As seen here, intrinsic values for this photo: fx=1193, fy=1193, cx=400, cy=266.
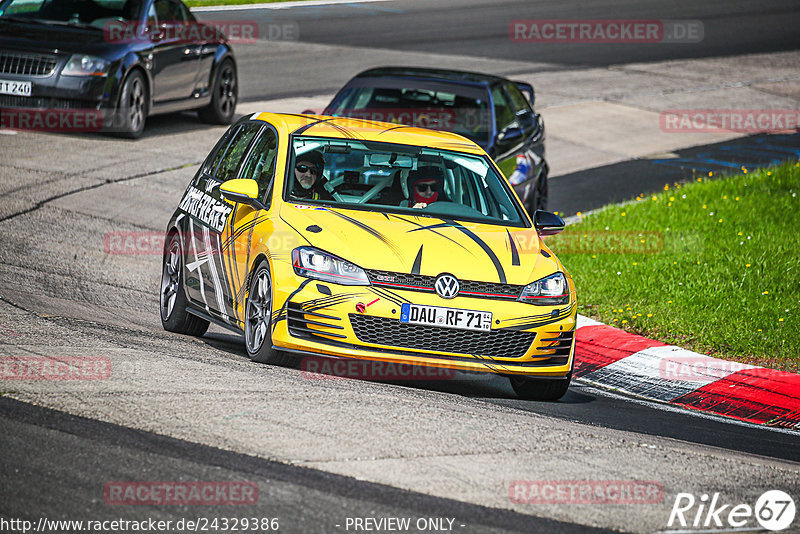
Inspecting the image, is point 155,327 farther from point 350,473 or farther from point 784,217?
point 784,217

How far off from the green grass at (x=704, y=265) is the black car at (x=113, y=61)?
→ 18.8 ft

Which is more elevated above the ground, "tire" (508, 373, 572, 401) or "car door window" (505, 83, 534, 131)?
"car door window" (505, 83, 534, 131)

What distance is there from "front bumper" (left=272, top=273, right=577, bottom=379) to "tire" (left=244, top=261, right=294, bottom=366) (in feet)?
0.36

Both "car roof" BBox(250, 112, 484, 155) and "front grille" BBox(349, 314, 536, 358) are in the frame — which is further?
"car roof" BBox(250, 112, 484, 155)

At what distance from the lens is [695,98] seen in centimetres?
2286

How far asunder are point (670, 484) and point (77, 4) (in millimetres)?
12050

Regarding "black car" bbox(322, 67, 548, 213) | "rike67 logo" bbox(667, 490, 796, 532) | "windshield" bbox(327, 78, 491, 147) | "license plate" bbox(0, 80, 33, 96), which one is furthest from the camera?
"license plate" bbox(0, 80, 33, 96)

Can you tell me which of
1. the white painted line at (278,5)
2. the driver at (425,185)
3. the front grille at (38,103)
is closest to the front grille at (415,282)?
the driver at (425,185)

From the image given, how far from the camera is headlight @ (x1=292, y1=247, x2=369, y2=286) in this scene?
6969mm

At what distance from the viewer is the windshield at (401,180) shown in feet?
26.3

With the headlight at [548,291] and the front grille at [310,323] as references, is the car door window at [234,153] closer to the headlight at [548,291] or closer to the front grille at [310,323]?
the front grille at [310,323]

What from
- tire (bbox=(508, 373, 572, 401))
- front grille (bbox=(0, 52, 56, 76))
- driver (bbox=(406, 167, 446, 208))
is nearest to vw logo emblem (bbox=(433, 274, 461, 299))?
tire (bbox=(508, 373, 572, 401))

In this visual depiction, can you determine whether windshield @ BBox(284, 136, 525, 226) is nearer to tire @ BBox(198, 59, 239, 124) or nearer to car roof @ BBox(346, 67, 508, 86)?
car roof @ BBox(346, 67, 508, 86)

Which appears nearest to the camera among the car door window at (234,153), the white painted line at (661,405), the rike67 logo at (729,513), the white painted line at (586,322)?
the rike67 logo at (729,513)
